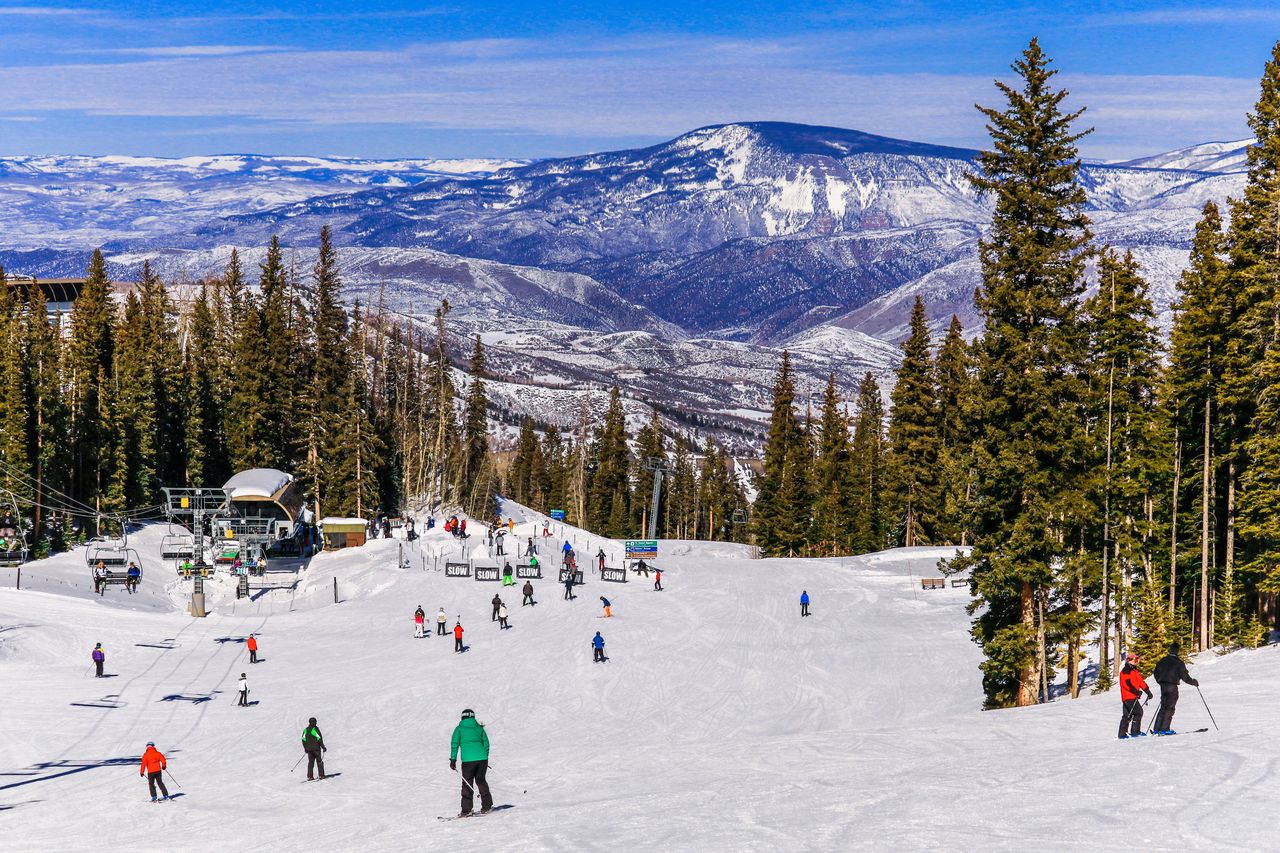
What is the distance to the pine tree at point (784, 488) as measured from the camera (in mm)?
87375

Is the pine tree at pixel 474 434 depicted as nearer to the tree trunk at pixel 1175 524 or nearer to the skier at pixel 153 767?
the tree trunk at pixel 1175 524

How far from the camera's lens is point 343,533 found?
6800cm

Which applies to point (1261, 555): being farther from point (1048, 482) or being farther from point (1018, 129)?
point (1018, 129)

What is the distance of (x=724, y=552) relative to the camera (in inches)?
3573

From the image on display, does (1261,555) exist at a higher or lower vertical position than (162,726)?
higher

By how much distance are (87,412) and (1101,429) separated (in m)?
57.1

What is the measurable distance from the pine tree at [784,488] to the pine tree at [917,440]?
11.3 metres

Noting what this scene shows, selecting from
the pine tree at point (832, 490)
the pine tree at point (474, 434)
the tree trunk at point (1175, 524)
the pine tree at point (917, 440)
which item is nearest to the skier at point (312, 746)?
the tree trunk at point (1175, 524)

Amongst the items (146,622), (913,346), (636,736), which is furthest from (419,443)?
(636,736)

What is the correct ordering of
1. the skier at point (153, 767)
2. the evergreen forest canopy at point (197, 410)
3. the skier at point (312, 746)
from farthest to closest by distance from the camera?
the evergreen forest canopy at point (197, 410) → the skier at point (312, 746) → the skier at point (153, 767)

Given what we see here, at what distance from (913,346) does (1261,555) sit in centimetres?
4271

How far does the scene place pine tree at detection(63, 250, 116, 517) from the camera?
69750 mm

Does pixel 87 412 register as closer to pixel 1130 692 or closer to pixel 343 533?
pixel 343 533

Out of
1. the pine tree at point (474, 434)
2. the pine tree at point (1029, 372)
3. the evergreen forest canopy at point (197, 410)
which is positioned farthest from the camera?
the pine tree at point (474, 434)
